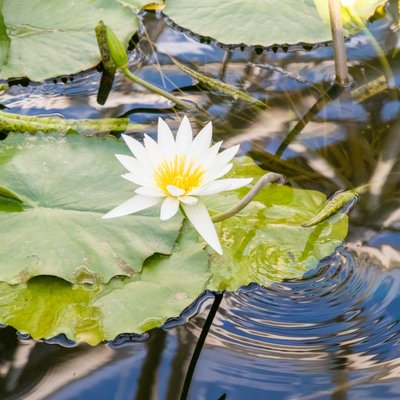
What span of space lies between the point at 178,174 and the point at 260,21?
99cm

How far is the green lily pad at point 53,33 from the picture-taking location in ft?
6.66

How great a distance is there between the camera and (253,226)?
157cm

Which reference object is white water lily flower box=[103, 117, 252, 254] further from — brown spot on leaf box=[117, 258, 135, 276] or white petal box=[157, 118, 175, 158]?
brown spot on leaf box=[117, 258, 135, 276]

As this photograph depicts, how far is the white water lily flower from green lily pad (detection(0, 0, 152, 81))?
776 millimetres

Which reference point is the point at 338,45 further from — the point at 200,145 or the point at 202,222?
A: the point at 202,222

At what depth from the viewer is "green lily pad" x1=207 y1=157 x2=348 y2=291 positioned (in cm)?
148

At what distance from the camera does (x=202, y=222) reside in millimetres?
1316

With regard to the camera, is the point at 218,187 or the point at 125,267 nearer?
the point at 218,187

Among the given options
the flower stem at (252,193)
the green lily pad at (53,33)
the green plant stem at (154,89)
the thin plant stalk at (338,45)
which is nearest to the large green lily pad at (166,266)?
the flower stem at (252,193)

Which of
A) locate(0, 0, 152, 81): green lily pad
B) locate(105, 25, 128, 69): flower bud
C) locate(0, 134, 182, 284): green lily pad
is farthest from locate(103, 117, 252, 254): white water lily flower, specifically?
locate(0, 0, 152, 81): green lily pad

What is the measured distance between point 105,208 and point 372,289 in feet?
1.95

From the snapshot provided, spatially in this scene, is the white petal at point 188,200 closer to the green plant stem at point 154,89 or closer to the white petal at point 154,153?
the white petal at point 154,153

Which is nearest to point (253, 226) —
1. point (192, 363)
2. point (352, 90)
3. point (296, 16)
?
point (192, 363)

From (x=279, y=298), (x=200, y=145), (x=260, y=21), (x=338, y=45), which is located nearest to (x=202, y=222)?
(x=200, y=145)
